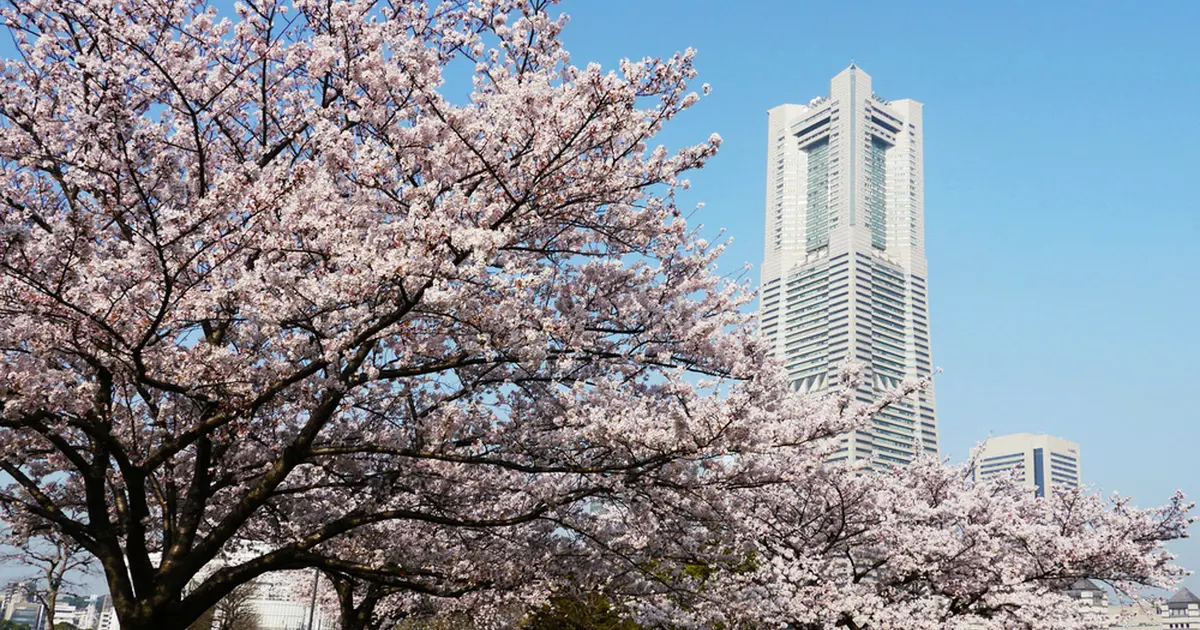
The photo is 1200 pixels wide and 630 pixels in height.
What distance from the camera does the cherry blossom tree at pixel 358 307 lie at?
7219 millimetres

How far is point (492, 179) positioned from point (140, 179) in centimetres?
366

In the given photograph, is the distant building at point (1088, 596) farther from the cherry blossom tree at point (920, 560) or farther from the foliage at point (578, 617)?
the foliage at point (578, 617)

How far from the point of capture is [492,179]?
8.09 metres

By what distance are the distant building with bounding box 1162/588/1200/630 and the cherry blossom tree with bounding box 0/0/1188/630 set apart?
18996 cm

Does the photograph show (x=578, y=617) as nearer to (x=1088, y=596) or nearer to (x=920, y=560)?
(x=920, y=560)

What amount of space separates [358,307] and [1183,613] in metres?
206

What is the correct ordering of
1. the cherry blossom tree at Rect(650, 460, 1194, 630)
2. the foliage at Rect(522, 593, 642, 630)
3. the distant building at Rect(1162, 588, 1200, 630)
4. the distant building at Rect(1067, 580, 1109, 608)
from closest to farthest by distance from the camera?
the cherry blossom tree at Rect(650, 460, 1194, 630)
the distant building at Rect(1067, 580, 1109, 608)
the foliage at Rect(522, 593, 642, 630)
the distant building at Rect(1162, 588, 1200, 630)

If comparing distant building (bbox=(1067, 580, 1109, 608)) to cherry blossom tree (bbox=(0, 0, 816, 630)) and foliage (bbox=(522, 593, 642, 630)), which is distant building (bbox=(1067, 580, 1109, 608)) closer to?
foliage (bbox=(522, 593, 642, 630))

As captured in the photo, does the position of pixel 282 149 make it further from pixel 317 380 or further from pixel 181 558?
pixel 181 558

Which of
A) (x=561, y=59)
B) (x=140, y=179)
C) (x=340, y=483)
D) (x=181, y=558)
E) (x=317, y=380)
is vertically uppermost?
(x=561, y=59)

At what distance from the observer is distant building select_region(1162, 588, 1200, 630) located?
161 metres

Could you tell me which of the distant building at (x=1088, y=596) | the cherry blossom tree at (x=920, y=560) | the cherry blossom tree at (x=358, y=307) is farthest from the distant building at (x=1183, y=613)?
the cherry blossom tree at (x=358, y=307)

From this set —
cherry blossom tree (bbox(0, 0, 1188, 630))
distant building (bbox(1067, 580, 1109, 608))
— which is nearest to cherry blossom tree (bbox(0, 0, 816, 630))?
cherry blossom tree (bbox(0, 0, 1188, 630))

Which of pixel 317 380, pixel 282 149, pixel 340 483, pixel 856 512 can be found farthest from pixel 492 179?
pixel 856 512
